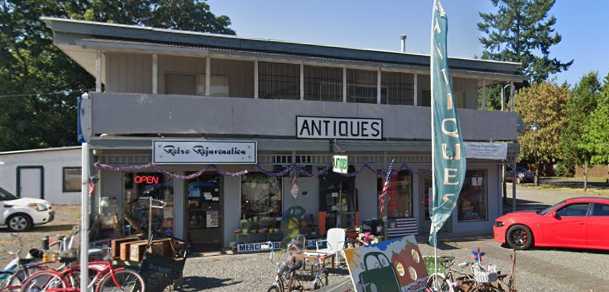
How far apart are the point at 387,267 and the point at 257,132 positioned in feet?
24.0

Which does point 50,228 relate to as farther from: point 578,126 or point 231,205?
point 578,126

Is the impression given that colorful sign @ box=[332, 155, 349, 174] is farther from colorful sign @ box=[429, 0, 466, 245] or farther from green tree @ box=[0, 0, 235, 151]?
green tree @ box=[0, 0, 235, 151]

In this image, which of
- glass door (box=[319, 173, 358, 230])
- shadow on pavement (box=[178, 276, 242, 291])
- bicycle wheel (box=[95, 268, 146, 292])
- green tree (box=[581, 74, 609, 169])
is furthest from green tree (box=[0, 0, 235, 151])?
green tree (box=[581, 74, 609, 169])

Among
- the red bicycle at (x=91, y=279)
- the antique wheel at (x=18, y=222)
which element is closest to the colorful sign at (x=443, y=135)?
the red bicycle at (x=91, y=279)

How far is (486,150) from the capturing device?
13992 millimetres

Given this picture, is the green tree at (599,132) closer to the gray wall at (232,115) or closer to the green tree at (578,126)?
the green tree at (578,126)

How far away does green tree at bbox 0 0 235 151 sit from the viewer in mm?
27469

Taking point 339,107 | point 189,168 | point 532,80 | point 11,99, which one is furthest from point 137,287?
point 532,80

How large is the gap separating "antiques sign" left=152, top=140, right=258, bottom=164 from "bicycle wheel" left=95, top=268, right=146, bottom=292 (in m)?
3.91

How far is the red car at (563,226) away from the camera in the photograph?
37.8 feet

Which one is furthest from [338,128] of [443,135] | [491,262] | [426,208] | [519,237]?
[443,135]

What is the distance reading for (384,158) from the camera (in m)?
13.8

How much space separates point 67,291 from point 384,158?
908 centimetres

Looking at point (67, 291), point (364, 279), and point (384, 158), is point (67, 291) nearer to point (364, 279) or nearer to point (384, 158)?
point (364, 279)
